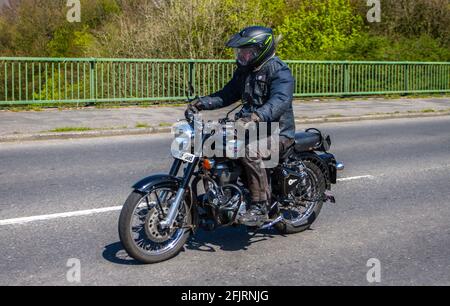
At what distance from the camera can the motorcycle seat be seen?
6090 millimetres

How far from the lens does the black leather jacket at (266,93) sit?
547cm

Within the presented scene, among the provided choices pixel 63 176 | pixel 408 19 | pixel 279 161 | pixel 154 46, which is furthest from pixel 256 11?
pixel 279 161

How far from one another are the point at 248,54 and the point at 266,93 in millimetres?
371

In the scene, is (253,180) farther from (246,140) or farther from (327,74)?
(327,74)

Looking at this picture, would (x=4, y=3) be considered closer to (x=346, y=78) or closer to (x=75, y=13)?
(x=346, y=78)

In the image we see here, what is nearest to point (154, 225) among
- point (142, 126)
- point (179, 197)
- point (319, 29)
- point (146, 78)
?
point (179, 197)

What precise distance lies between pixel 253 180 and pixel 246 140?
33cm

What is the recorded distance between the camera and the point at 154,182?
16.8 ft

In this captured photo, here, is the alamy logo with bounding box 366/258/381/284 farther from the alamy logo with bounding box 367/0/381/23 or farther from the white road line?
the alamy logo with bounding box 367/0/381/23

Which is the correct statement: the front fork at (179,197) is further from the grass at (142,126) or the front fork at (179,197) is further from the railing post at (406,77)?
the railing post at (406,77)

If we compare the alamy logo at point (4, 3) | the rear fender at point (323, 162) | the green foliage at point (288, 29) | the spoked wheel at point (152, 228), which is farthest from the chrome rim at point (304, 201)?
the alamy logo at point (4, 3)

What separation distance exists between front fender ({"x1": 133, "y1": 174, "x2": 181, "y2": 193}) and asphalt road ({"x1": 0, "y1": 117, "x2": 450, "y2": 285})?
2.05 feet

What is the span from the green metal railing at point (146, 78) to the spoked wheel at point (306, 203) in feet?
36.6

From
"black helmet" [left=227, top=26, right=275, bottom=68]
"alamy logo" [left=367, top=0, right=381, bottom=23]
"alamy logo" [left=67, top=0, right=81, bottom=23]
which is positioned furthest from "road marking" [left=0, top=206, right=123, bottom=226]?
"alamy logo" [left=367, top=0, right=381, bottom=23]
